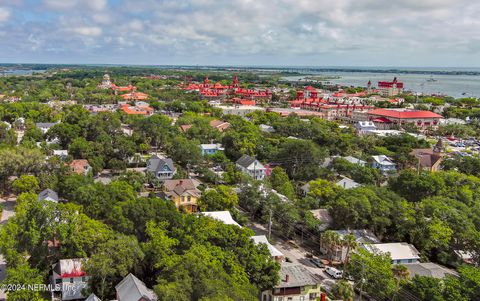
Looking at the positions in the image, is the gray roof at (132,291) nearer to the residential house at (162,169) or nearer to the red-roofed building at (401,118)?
the residential house at (162,169)

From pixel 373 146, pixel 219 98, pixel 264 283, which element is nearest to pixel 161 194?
pixel 264 283

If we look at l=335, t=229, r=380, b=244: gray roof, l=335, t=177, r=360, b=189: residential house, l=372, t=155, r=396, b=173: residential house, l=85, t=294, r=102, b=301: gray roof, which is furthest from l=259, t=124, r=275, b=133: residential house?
l=85, t=294, r=102, b=301: gray roof

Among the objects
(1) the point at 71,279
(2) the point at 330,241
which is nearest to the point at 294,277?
(2) the point at 330,241

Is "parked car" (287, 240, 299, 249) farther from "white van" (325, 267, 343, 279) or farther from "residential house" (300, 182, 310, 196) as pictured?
"residential house" (300, 182, 310, 196)

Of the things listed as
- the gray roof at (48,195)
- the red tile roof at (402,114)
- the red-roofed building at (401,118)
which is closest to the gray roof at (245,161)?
the gray roof at (48,195)

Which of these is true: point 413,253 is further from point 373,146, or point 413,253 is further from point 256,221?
point 373,146

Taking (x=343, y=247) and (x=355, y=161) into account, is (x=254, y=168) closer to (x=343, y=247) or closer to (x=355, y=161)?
(x=355, y=161)
